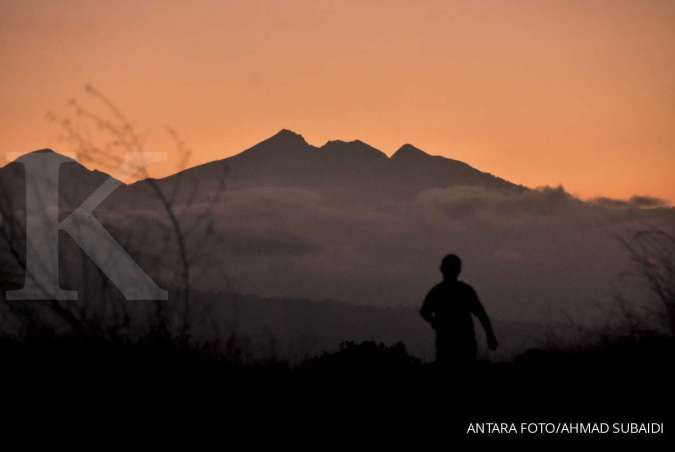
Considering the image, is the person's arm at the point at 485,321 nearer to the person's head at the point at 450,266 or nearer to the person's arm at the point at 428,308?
the person's head at the point at 450,266

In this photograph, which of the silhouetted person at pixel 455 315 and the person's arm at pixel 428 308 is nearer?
the silhouetted person at pixel 455 315

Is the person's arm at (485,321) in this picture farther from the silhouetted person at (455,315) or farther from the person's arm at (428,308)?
the person's arm at (428,308)

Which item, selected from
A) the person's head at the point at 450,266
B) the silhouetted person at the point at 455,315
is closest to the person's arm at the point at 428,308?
the silhouetted person at the point at 455,315

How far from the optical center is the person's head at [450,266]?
11.0m

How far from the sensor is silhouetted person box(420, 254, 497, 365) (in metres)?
11.0

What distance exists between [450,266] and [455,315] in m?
0.58

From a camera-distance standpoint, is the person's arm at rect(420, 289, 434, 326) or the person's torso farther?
the person's arm at rect(420, 289, 434, 326)

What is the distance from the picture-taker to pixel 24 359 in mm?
10391

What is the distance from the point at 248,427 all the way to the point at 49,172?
3.25 metres

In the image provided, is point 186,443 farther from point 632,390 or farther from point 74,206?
point 632,390

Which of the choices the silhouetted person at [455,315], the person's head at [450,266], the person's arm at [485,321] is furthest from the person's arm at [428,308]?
the person's arm at [485,321]

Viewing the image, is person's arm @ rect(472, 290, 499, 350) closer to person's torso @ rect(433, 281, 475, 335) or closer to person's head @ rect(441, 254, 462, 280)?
person's torso @ rect(433, 281, 475, 335)

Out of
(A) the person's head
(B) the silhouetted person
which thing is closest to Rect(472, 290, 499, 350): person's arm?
(B) the silhouetted person

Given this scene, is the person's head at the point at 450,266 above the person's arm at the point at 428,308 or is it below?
above
